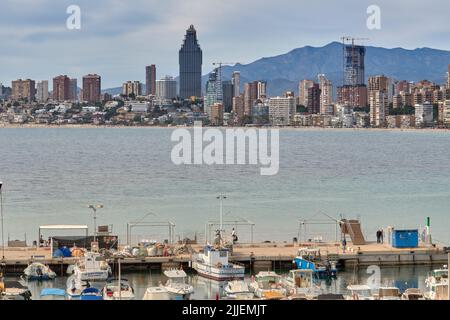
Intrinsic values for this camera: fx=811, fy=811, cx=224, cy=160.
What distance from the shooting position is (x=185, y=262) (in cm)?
1038

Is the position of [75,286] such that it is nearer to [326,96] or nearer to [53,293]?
[53,293]

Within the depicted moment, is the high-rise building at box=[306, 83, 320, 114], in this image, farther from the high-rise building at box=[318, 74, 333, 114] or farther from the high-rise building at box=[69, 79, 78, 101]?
the high-rise building at box=[69, 79, 78, 101]

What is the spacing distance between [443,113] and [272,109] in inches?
722

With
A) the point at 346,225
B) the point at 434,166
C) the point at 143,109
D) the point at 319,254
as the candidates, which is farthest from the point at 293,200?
the point at 143,109

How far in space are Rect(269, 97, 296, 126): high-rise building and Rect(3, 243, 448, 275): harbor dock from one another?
7717 cm

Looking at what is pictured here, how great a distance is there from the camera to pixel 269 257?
34.2 feet

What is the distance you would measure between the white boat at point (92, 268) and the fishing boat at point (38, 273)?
30 centimetres

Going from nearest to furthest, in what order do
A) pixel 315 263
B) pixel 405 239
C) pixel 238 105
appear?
pixel 315 263, pixel 405 239, pixel 238 105

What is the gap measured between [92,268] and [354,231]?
162 inches

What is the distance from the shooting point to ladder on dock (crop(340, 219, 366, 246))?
11648 mm

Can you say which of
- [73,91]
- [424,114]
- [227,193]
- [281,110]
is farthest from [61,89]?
[227,193]

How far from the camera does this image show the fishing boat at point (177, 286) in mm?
8130

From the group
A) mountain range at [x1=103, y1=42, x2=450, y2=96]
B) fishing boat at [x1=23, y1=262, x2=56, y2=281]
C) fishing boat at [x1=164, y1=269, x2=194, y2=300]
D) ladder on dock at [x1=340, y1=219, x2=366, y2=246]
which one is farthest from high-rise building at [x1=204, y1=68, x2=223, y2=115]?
fishing boat at [x1=164, y1=269, x2=194, y2=300]

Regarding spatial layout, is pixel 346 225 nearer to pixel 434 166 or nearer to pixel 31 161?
pixel 434 166
